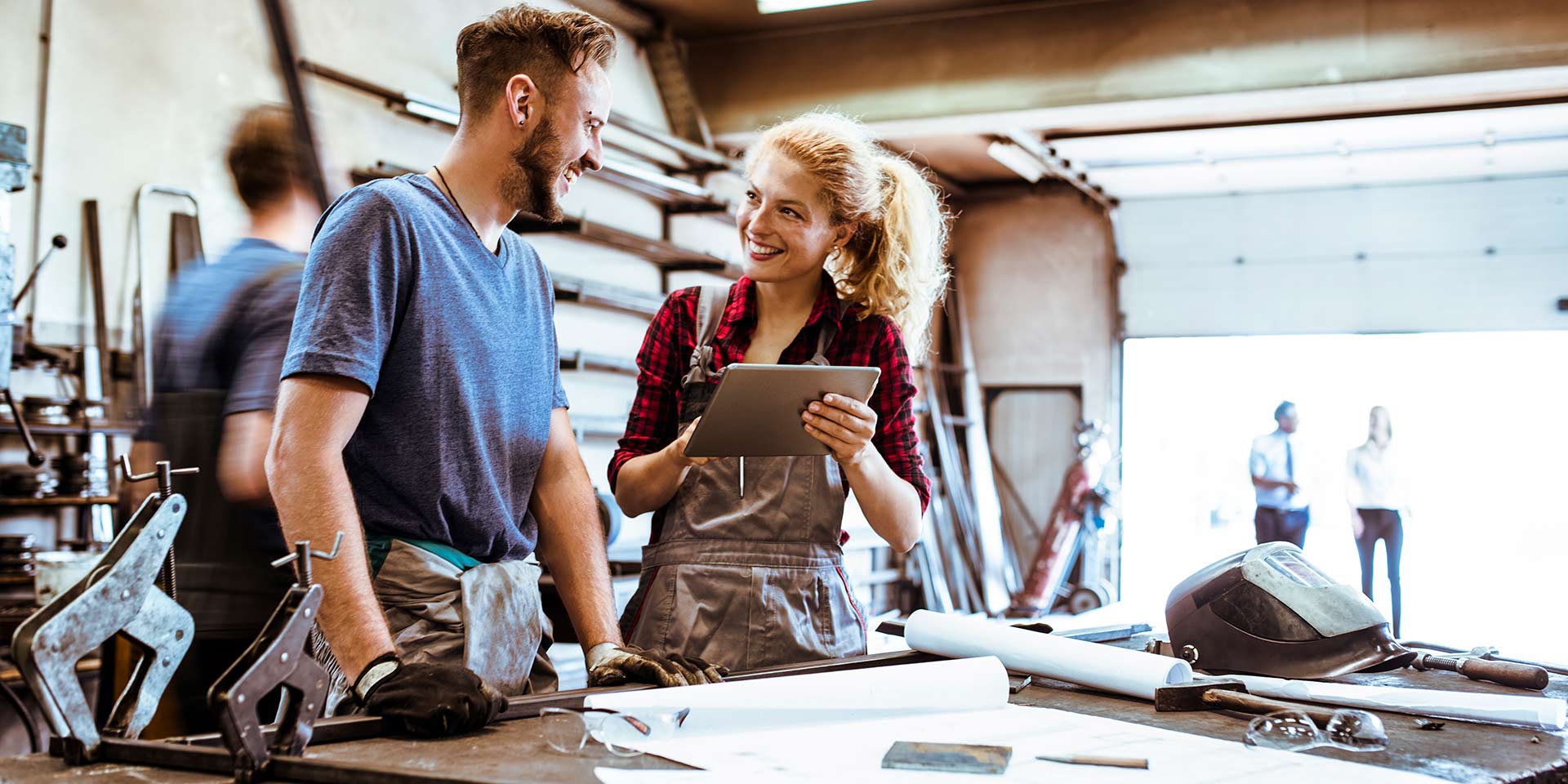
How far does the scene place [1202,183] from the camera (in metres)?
8.86

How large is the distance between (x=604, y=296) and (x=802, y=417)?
154 inches

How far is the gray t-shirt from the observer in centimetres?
151

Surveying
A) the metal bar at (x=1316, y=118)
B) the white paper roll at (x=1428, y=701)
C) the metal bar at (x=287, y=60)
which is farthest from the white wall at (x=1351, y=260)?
the white paper roll at (x=1428, y=701)

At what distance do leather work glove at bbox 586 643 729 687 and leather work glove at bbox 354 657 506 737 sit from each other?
0.27m

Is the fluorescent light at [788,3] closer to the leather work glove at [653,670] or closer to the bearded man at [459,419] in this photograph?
the bearded man at [459,419]

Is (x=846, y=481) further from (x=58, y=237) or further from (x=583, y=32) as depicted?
(x=58, y=237)

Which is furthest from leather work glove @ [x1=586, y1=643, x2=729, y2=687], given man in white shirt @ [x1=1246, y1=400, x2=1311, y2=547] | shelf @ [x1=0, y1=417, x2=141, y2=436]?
man in white shirt @ [x1=1246, y1=400, x2=1311, y2=547]

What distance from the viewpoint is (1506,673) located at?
1761 mm

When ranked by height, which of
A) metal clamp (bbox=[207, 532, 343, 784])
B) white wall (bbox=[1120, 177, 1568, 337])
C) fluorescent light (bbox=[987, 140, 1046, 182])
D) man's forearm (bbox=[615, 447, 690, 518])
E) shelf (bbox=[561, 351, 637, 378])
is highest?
fluorescent light (bbox=[987, 140, 1046, 182])

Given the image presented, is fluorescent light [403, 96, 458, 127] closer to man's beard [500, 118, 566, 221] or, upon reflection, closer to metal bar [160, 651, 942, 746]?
man's beard [500, 118, 566, 221]

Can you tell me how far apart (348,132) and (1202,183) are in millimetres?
6231

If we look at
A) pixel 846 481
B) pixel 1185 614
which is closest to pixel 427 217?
pixel 846 481

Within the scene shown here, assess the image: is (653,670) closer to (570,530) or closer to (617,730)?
(617,730)

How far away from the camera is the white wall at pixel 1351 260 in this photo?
8.30m
